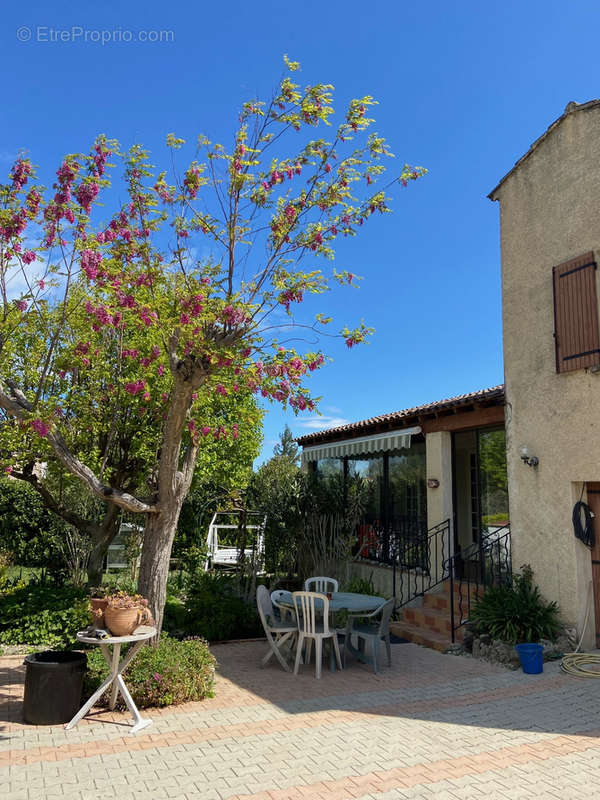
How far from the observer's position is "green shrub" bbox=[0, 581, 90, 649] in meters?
10.4

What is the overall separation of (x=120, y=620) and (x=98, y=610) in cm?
40

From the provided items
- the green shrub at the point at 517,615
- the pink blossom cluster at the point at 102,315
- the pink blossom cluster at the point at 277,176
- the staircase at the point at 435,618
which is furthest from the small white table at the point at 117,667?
the pink blossom cluster at the point at 277,176

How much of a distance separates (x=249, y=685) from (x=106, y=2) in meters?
11.4

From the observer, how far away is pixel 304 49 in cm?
943

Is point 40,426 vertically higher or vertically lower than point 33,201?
lower

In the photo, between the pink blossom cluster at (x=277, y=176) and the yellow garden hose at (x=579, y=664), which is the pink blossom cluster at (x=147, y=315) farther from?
the yellow garden hose at (x=579, y=664)

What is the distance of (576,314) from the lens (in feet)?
36.5

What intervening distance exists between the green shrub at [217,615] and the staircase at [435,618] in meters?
3.24

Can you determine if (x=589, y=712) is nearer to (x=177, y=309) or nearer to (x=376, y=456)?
(x=177, y=309)

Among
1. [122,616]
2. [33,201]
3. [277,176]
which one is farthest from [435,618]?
[33,201]

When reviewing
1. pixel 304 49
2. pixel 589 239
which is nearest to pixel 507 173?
pixel 589 239

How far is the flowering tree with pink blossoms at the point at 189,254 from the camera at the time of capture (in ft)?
28.3

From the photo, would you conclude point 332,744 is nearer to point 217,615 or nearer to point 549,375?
point 217,615

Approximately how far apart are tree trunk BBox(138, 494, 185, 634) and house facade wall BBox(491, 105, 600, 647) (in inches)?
280
